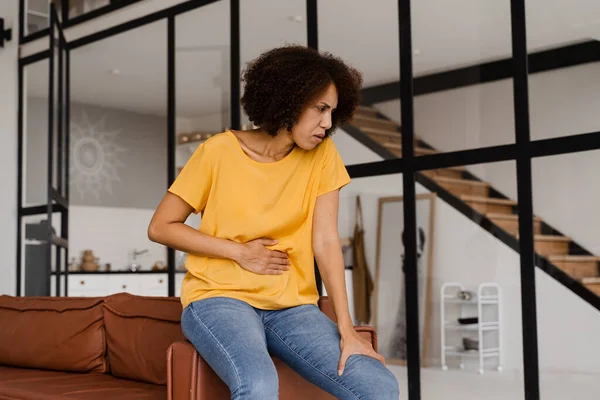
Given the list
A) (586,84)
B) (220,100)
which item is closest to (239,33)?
(220,100)

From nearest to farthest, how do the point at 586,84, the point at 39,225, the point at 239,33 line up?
the point at 586,84 < the point at 239,33 < the point at 39,225

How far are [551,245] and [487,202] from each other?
359 mm

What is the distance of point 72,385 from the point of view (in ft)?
9.33

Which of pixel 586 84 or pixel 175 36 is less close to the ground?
pixel 175 36

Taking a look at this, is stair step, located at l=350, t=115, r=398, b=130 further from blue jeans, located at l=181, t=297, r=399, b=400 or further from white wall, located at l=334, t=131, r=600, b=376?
blue jeans, located at l=181, t=297, r=399, b=400

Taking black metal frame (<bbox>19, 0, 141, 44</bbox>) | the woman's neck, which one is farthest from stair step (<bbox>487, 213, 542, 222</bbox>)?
black metal frame (<bbox>19, 0, 141, 44</bbox>)

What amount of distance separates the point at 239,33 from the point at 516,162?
208 centimetres

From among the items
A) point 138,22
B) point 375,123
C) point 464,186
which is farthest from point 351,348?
point 138,22

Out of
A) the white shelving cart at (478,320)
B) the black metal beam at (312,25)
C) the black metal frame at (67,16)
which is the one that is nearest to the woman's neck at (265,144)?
the white shelving cart at (478,320)

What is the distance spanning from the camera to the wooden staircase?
3.15 meters

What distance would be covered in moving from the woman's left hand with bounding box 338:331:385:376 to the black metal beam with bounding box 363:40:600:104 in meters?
1.81

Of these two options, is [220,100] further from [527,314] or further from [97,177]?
[527,314]

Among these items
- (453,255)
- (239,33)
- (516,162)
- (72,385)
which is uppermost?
(239,33)

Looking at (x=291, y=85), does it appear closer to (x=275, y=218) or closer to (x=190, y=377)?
(x=275, y=218)
